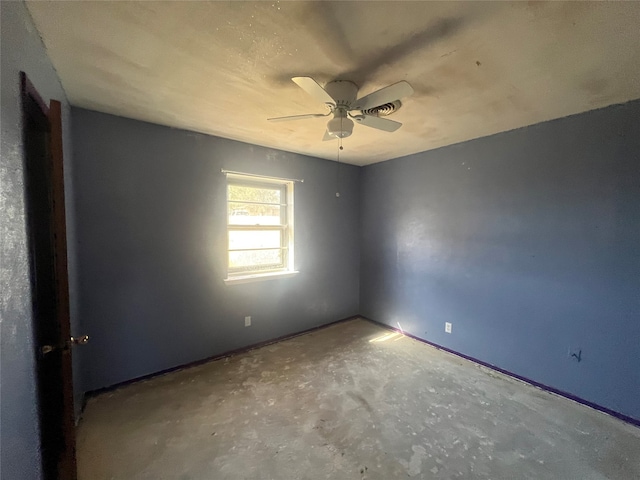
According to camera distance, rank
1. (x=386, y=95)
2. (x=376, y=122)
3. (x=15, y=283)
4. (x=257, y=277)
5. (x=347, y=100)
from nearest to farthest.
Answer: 1. (x=15, y=283)
2. (x=386, y=95)
3. (x=347, y=100)
4. (x=376, y=122)
5. (x=257, y=277)

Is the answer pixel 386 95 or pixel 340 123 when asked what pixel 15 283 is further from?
pixel 386 95

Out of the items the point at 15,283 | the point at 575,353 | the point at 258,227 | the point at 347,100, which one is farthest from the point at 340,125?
the point at 575,353

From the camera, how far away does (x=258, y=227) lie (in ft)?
→ 10.7

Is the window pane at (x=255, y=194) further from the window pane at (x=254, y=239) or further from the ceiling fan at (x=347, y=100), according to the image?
the ceiling fan at (x=347, y=100)

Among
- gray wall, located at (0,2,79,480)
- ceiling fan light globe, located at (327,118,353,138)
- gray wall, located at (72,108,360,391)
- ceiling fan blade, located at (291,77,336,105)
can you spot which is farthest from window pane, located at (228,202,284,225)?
gray wall, located at (0,2,79,480)

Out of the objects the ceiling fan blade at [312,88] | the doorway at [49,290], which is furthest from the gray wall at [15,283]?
the ceiling fan blade at [312,88]

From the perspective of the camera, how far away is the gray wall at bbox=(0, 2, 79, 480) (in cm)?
86

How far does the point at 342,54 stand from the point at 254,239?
227 cm

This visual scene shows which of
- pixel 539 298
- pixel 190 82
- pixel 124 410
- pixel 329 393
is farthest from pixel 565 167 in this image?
pixel 124 410

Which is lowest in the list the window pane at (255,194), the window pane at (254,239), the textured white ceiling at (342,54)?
the window pane at (254,239)

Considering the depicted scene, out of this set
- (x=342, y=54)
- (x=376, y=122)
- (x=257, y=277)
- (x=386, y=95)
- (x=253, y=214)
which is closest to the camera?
(x=342, y=54)

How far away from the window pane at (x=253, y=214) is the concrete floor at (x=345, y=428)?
1533 millimetres

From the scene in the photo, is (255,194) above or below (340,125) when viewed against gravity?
below

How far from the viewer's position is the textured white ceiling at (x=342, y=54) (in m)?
1.16
